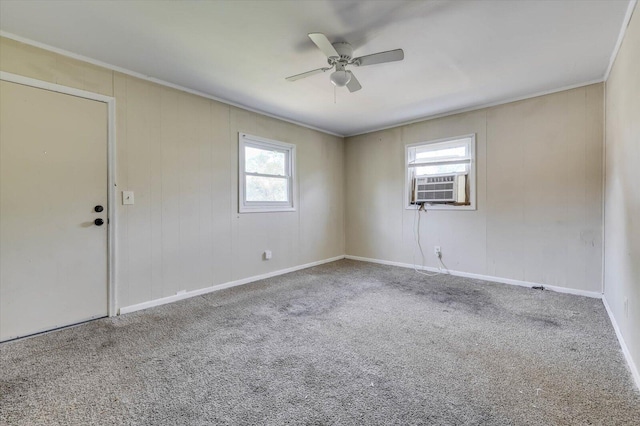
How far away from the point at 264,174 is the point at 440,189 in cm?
267

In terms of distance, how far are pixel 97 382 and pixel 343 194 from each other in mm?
4501

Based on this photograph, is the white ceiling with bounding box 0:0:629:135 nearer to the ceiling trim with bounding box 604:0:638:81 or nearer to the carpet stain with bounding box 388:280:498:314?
the ceiling trim with bounding box 604:0:638:81

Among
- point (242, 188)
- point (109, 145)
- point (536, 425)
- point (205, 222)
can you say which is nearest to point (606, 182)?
point (536, 425)

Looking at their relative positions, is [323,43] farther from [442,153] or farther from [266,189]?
[442,153]

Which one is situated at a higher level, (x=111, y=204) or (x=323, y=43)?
(x=323, y=43)

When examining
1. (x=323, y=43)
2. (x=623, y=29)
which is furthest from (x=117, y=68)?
(x=623, y=29)

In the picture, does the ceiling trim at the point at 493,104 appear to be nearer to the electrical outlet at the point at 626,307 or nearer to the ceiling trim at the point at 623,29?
the ceiling trim at the point at 623,29

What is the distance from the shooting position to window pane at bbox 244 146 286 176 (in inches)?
159

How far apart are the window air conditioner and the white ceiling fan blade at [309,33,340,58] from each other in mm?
2812

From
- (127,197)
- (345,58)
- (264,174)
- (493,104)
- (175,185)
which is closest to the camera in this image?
(345,58)

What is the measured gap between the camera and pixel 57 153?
2.47m

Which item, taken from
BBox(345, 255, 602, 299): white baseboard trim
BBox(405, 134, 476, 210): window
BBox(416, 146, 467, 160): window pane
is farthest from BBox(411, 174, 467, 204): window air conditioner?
BBox(345, 255, 602, 299): white baseboard trim

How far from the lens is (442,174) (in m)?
4.34

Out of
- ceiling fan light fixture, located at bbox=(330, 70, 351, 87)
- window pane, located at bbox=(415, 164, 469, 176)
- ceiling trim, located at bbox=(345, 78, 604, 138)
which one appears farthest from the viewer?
window pane, located at bbox=(415, 164, 469, 176)
